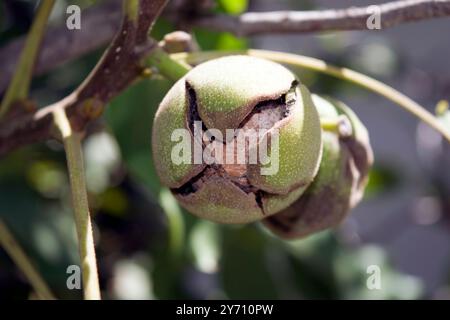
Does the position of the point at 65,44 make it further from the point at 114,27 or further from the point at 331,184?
the point at 331,184

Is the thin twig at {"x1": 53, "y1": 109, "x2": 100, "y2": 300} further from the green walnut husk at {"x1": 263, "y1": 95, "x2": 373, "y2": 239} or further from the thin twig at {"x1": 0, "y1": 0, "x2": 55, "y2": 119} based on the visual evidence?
the green walnut husk at {"x1": 263, "y1": 95, "x2": 373, "y2": 239}

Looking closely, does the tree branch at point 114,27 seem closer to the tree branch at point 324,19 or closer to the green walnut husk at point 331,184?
the tree branch at point 324,19

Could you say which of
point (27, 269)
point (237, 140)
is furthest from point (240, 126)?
point (27, 269)

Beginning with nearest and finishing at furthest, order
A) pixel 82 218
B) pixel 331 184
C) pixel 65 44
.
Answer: pixel 82 218, pixel 331 184, pixel 65 44

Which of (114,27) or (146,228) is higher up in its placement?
(114,27)

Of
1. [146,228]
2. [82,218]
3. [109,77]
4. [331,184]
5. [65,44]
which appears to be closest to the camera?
[82,218]

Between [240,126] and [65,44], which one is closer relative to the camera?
[240,126]

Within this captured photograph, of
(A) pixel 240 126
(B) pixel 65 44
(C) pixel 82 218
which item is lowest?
(C) pixel 82 218

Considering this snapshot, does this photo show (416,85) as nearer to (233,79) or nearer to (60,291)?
(60,291)

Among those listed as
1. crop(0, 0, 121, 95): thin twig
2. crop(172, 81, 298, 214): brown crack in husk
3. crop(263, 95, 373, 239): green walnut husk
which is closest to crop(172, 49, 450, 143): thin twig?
crop(263, 95, 373, 239): green walnut husk
